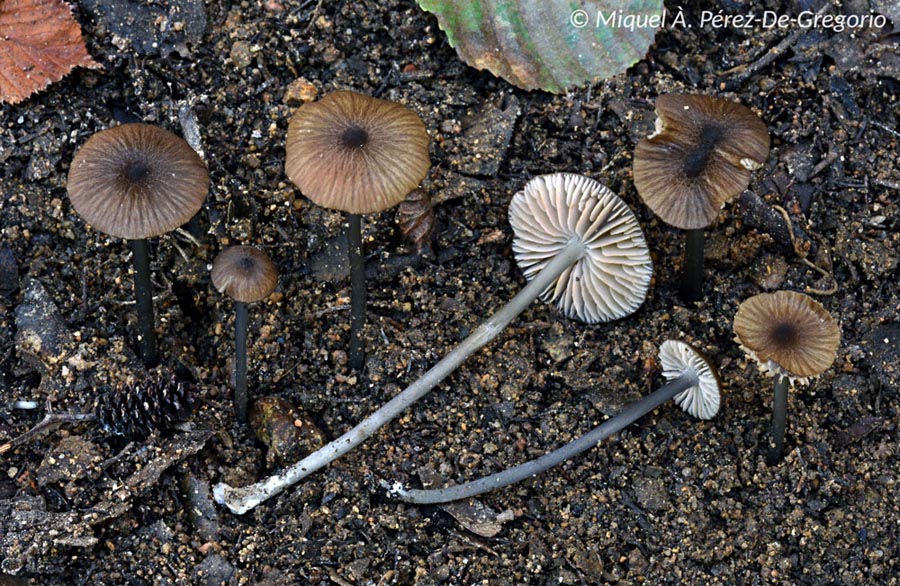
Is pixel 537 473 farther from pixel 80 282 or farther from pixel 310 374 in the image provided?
pixel 80 282

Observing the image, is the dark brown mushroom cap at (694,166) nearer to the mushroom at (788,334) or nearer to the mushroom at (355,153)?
the mushroom at (788,334)

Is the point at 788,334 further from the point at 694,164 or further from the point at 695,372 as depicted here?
the point at 694,164

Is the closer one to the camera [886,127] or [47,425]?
[47,425]

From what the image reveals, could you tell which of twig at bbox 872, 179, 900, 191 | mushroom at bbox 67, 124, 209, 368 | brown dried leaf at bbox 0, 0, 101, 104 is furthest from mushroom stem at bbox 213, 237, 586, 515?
brown dried leaf at bbox 0, 0, 101, 104

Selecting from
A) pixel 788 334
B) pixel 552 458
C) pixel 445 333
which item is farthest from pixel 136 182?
pixel 788 334

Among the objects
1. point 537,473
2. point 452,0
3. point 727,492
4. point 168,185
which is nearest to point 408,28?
point 452,0

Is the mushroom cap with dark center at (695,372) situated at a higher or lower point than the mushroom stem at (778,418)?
higher

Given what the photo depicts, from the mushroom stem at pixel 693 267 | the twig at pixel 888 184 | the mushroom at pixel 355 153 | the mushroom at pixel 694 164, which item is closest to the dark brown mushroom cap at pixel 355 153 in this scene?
the mushroom at pixel 355 153
